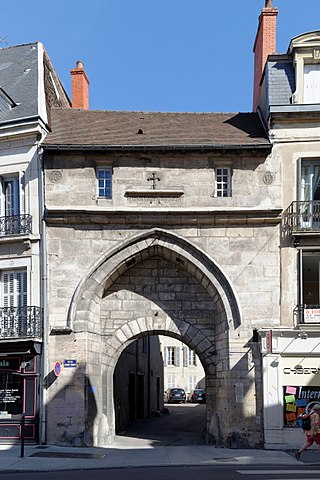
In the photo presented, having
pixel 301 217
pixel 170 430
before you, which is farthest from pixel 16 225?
pixel 170 430

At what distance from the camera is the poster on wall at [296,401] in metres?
16.6

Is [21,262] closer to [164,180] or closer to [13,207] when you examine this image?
[13,207]

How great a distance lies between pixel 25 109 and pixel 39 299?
16.9ft

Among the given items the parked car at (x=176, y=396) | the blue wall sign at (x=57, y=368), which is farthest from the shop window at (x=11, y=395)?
the parked car at (x=176, y=396)

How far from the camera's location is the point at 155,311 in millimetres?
18578

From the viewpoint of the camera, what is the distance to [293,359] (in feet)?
55.0

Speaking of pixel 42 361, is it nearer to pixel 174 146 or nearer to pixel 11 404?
pixel 11 404

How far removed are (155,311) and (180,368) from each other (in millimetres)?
26053

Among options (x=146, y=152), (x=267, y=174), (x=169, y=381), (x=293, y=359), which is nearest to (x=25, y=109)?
(x=146, y=152)

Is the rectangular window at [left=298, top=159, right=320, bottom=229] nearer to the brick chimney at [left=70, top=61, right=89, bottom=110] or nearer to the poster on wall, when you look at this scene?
the poster on wall

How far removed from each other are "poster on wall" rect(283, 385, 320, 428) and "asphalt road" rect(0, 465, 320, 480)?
334 cm

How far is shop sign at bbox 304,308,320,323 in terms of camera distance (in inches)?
666

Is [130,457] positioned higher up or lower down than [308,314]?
lower down

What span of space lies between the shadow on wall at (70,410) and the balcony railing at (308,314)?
5.59 m
